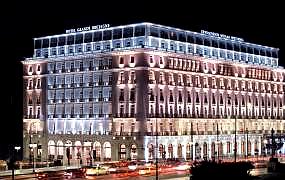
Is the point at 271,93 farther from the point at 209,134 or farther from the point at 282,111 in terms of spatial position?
the point at 209,134

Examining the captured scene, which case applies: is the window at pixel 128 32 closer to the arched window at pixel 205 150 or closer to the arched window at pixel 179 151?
the arched window at pixel 179 151

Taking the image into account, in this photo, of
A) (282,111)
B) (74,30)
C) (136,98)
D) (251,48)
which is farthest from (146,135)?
(282,111)

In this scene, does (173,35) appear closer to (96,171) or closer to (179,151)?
(179,151)

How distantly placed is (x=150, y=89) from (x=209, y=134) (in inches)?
787

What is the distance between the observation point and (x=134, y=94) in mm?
118875

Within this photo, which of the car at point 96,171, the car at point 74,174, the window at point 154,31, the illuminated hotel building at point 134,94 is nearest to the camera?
the car at point 74,174

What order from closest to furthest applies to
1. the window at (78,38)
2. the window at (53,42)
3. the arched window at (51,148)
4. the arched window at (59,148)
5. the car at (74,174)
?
the car at (74,174), the arched window at (59,148), the window at (78,38), the arched window at (51,148), the window at (53,42)

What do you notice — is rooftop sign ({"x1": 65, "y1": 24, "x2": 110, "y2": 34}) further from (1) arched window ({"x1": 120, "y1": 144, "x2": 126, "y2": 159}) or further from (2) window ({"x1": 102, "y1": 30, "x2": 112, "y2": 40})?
(1) arched window ({"x1": 120, "y1": 144, "x2": 126, "y2": 159})

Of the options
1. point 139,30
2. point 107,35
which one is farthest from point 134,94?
point 107,35

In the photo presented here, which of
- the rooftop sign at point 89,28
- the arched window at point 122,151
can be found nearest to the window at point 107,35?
the rooftop sign at point 89,28

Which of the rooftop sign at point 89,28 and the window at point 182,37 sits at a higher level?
the rooftop sign at point 89,28

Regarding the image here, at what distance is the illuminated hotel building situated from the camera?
119 m

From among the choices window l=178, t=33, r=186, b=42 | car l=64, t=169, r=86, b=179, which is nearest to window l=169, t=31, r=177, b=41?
window l=178, t=33, r=186, b=42

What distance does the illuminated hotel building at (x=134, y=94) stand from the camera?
4683 inches
